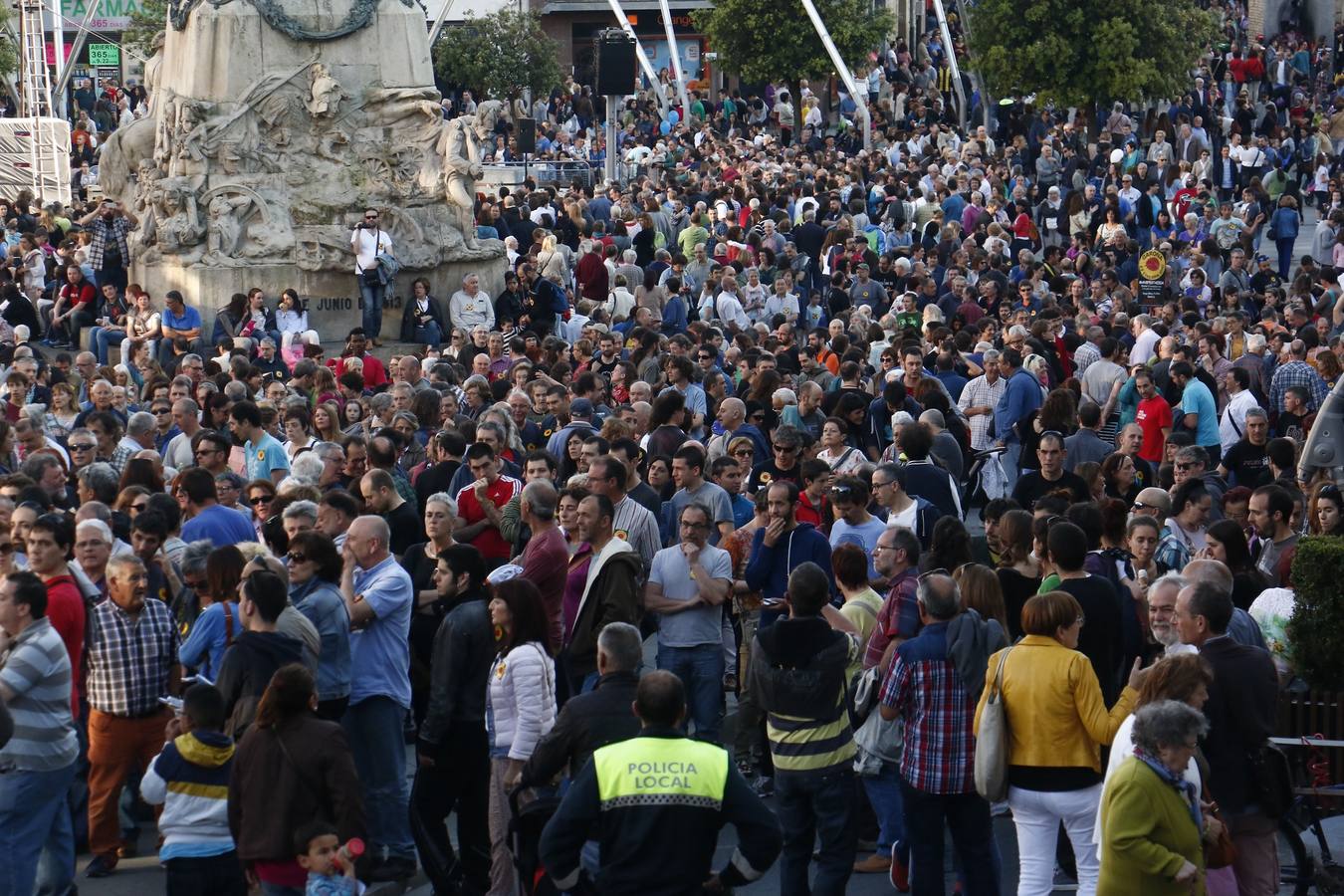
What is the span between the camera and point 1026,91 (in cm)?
3866

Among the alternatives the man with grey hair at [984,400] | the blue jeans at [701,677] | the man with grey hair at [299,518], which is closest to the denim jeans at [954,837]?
the blue jeans at [701,677]

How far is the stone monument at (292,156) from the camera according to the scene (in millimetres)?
21141

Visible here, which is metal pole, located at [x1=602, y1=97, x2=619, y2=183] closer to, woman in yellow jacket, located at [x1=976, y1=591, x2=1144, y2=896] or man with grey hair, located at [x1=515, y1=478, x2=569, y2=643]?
man with grey hair, located at [x1=515, y1=478, x2=569, y2=643]

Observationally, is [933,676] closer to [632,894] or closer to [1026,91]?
[632,894]

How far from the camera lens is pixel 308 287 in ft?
70.4

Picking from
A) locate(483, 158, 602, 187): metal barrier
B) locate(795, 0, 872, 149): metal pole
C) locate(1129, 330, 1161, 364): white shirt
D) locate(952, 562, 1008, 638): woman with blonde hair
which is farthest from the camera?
locate(795, 0, 872, 149): metal pole

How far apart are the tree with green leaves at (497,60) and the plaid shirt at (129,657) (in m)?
36.7

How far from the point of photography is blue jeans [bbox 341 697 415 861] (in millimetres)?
9383

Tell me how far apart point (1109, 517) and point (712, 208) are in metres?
18.9

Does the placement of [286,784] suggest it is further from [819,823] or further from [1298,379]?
[1298,379]

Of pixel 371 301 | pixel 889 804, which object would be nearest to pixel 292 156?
pixel 371 301

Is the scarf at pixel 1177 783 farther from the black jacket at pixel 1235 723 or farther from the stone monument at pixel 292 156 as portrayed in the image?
the stone monument at pixel 292 156

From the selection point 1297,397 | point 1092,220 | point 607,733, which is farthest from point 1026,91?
point 607,733

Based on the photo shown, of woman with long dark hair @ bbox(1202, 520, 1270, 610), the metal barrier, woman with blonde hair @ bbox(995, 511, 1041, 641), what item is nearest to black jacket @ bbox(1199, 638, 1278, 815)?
woman with blonde hair @ bbox(995, 511, 1041, 641)
